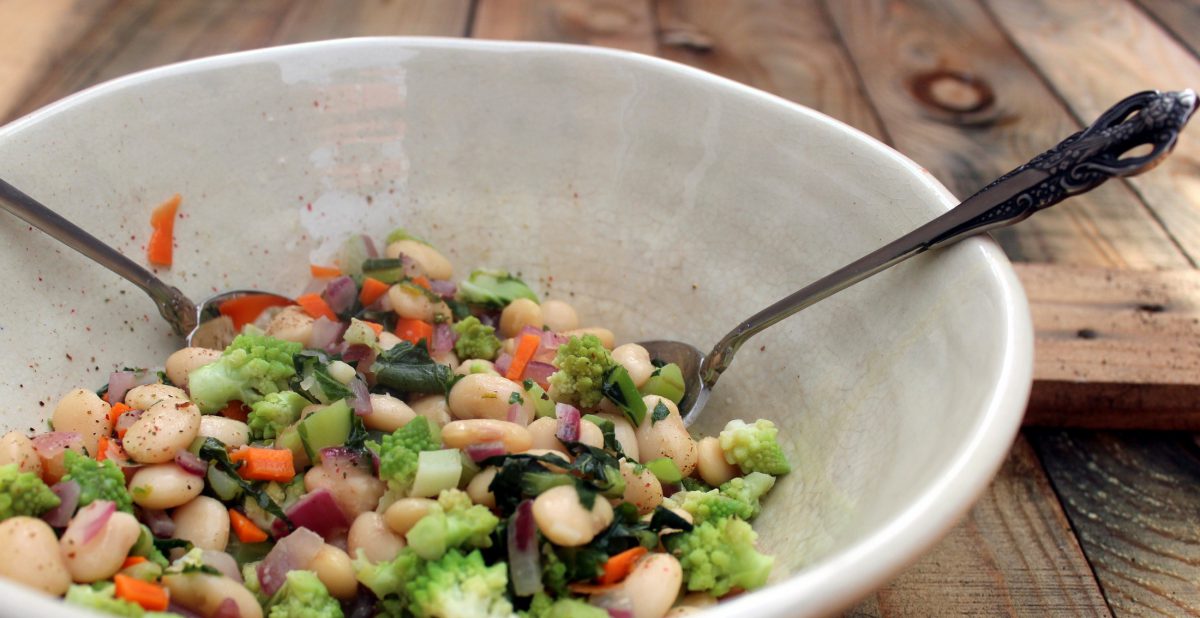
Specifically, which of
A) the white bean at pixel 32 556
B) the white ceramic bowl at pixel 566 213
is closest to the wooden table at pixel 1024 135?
the white ceramic bowl at pixel 566 213

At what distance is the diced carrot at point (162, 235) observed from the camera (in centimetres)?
154

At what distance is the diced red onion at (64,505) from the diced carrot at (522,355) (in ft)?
2.04

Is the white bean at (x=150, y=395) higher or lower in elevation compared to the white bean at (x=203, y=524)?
higher

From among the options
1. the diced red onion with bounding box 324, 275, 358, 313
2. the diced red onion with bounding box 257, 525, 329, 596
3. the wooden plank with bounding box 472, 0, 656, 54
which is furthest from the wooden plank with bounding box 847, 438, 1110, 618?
the wooden plank with bounding box 472, 0, 656, 54

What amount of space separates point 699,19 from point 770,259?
178 cm

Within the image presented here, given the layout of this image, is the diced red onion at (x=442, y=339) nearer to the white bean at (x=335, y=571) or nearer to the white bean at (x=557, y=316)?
the white bean at (x=557, y=316)

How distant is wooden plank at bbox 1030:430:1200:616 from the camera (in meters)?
1.42

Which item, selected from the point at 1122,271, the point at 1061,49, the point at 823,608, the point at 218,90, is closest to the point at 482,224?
the point at 218,90

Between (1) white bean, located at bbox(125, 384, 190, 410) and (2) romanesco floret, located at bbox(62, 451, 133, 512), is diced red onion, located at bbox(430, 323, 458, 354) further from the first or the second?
(2) romanesco floret, located at bbox(62, 451, 133, 512)

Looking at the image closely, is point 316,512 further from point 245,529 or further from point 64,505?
point 64,505

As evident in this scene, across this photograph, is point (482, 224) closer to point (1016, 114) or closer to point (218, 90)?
point (218, 90)

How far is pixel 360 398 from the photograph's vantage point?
134 centimetres

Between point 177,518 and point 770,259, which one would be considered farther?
point 770,259

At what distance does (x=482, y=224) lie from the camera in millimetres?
1762
